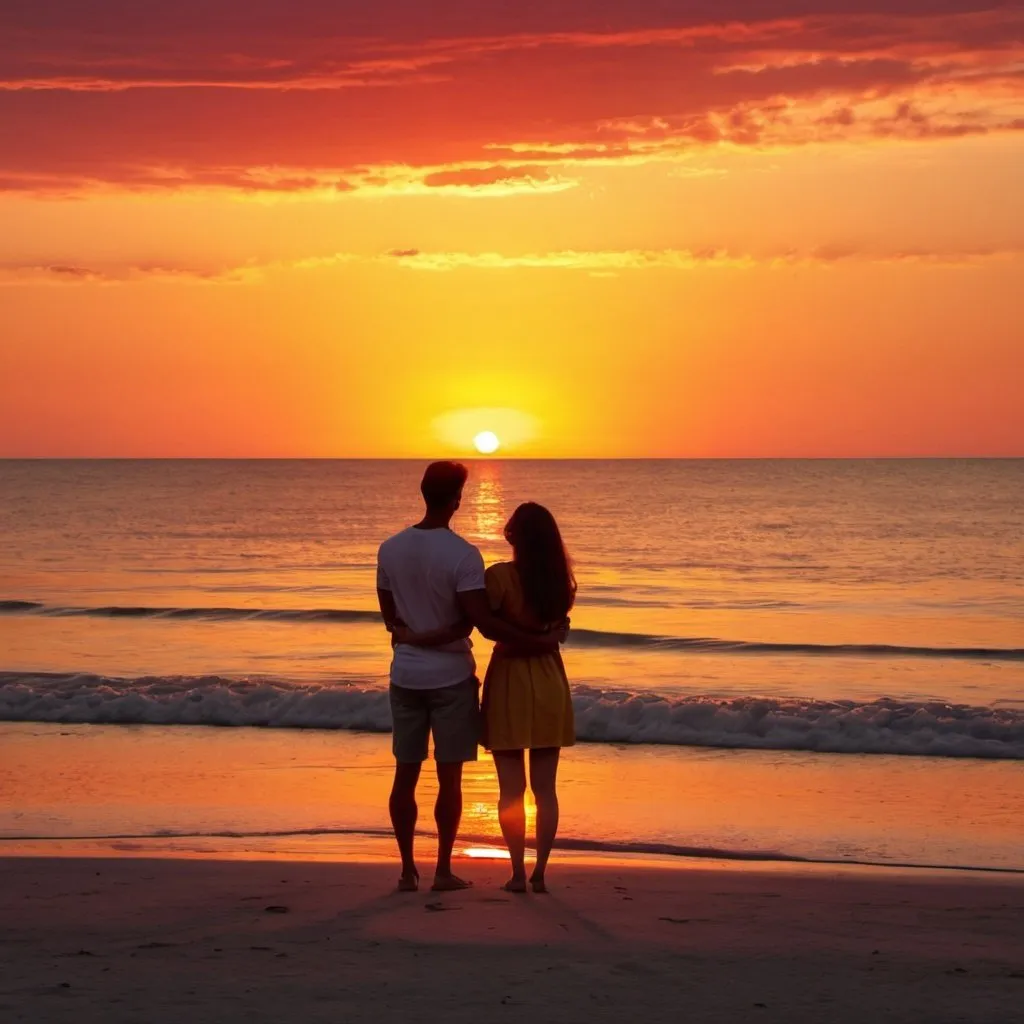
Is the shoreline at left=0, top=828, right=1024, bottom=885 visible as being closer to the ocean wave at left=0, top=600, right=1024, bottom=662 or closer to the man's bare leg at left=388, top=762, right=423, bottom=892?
the man's bare leg at left=388, top=762, right=423, bottom=892

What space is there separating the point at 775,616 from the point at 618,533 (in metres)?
28.3

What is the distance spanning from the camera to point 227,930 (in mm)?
6180

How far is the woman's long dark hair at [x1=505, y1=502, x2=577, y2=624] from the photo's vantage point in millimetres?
6605

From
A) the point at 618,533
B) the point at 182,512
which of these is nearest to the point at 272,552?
the point at 618,533

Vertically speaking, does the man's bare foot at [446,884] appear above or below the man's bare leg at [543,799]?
below

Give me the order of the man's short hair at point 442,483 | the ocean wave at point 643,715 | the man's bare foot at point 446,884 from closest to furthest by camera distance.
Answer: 1. the man's short hair at point 442,483
2. the man's bare foot at point 446,884
3. the ocean wave at point 643,715

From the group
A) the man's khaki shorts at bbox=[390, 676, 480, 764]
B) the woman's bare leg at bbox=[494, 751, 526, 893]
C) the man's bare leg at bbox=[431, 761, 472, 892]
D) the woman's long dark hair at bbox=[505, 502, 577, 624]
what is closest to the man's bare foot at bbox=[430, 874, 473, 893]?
the man's bare leg at bbox=[431, 761, 472, 892]

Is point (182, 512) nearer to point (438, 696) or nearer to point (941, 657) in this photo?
point (941, 657)

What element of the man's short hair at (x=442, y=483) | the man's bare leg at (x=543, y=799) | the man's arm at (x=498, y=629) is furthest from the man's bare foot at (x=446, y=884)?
the man's short hair at (x=442, y=483)

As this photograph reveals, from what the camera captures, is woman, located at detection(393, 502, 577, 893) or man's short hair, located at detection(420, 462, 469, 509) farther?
woman, located at detection(393, 502, 577, 893)

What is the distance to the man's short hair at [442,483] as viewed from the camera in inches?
256

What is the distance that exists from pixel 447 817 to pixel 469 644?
0.86 meters

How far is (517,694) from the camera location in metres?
6.70

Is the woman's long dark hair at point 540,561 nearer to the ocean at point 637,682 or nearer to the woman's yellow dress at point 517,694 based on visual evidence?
the woman's yellow dress at point 517,694
